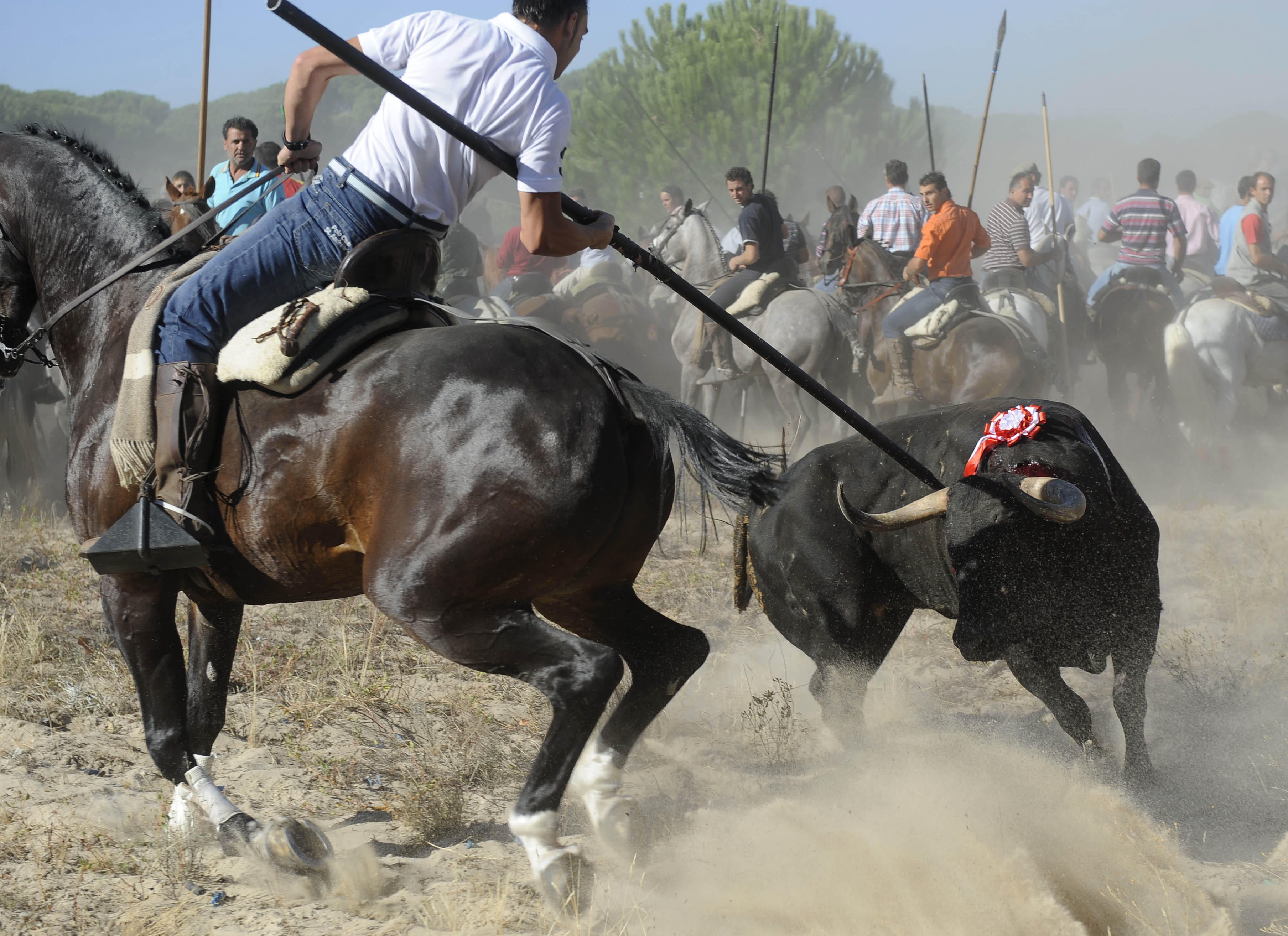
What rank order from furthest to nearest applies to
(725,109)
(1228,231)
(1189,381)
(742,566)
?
(725,109), (1228,231), (1189,381), (742,566)

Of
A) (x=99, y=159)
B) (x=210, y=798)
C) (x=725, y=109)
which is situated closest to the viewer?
(x=210, y=798)

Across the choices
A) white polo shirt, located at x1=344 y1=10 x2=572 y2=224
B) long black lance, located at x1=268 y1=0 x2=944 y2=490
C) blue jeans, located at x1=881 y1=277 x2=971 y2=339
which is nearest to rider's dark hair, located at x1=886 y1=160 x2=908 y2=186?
blue jeans, located at x1=881 y1=277 x2=971 y2=339

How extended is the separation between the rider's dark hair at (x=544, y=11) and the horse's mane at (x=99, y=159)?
1571 mm

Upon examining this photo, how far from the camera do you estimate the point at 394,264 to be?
329 centimetres

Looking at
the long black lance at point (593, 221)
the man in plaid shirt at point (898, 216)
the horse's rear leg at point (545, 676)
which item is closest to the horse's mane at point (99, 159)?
the long black lance at point (593, 221)

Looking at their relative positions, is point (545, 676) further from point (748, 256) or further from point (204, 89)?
point (748, 256)

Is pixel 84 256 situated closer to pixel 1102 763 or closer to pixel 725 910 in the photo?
pixel 725 910

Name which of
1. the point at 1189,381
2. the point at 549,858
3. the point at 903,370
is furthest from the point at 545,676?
the point at 1189,381

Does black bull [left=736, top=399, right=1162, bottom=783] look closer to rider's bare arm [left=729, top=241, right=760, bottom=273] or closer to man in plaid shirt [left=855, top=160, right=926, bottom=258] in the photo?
rider's bare arm [left=729, top=241, right=760, bottom=273]

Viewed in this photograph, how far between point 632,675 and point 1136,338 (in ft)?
33.1

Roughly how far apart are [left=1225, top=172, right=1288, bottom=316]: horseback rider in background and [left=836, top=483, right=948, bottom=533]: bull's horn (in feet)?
29.0

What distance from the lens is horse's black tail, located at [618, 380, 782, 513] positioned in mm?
3285

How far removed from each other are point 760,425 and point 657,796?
31.8ft

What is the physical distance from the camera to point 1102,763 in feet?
13.5
